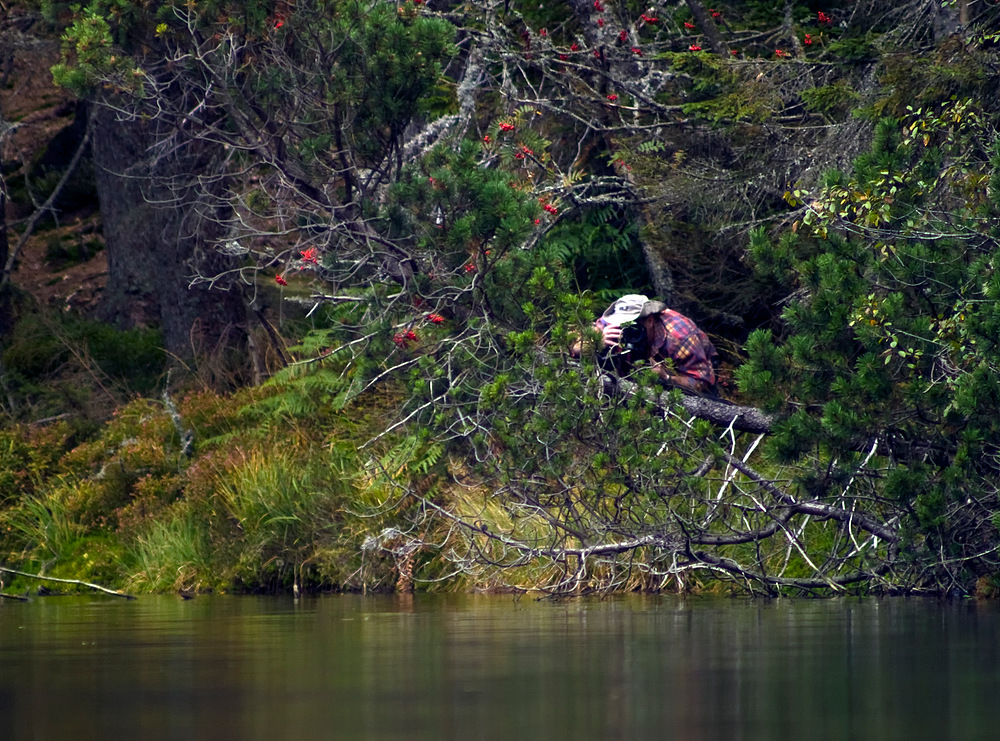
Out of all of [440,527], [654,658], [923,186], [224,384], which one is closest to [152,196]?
[224,384]

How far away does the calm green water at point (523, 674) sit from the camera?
4.58 meters

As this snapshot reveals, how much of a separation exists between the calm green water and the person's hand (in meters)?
1.87

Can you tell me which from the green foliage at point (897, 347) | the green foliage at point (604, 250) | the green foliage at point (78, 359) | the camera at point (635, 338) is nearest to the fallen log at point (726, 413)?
the camera at point (635, 338)

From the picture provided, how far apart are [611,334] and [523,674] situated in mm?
4879

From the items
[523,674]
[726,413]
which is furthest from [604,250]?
[523,674]

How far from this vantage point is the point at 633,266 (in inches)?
606

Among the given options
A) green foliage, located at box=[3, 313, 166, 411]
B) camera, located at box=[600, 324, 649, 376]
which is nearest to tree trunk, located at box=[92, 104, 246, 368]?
green foliage, located at box=[3, 313, 166, 411]

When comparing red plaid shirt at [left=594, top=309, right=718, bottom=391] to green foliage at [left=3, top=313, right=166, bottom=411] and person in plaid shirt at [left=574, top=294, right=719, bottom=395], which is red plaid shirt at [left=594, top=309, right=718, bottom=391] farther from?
green foliage at [left=3, top=313, right=166, bottom=411]

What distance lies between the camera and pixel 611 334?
10.5 metres

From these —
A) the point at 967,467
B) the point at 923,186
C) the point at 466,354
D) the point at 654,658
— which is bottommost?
the point at 654,658

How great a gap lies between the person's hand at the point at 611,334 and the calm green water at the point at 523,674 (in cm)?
187

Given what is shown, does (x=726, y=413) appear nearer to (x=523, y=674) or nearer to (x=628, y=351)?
(x=628, y=351)

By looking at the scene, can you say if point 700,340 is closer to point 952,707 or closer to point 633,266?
point 633,266

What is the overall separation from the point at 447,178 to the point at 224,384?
22.5 ft
